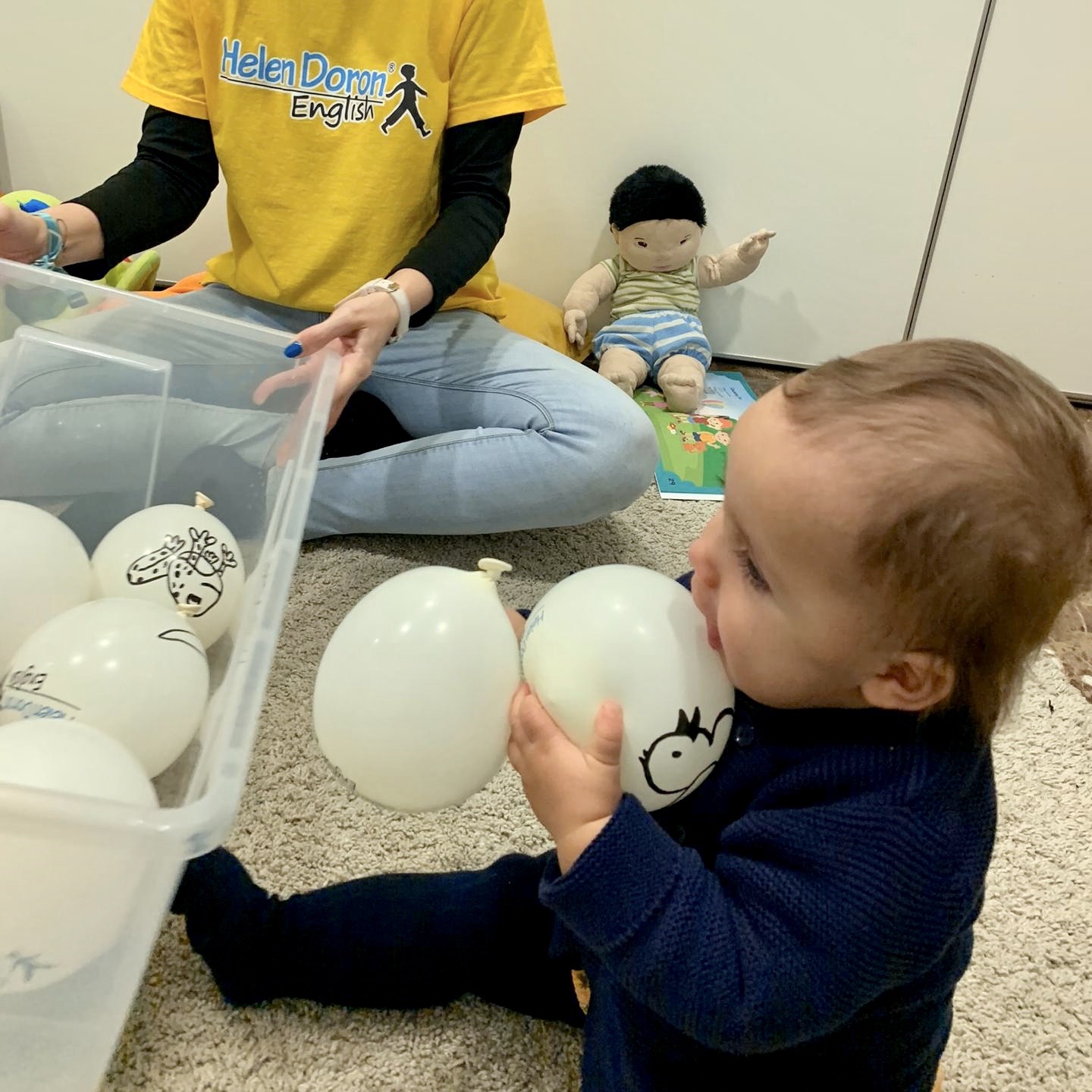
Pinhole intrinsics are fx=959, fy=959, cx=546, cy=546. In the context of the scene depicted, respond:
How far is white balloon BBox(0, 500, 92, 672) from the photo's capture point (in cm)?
67

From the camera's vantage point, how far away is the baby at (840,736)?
0.40 m

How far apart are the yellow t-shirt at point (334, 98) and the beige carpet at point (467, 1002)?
361mm

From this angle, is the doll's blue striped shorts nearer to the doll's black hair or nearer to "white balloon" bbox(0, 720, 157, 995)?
the doll's black hair

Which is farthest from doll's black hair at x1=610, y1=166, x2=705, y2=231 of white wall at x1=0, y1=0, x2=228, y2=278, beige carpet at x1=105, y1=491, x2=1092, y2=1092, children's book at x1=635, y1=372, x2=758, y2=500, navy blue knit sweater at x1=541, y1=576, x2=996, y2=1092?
navy blue knit sweater at x1=541, y1=576, x2=996, y2=1092

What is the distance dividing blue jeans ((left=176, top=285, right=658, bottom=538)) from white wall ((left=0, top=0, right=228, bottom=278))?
0.61m

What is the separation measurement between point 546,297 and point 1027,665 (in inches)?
52.2

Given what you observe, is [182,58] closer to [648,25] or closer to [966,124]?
[648,25]

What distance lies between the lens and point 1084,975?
2.39 ft

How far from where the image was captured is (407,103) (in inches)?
38.9

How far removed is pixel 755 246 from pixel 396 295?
2.84 ft

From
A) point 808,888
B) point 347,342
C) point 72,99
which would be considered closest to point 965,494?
point 808,888

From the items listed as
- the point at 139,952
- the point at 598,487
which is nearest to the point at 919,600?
the point at 139,952

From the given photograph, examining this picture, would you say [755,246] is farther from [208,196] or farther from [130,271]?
[130,271]

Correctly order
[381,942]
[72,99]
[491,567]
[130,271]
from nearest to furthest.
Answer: [491,567]
[381,942]
[130,271]
[72,99]
